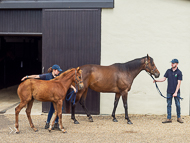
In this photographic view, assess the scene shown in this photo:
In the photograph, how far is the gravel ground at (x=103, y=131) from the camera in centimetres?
554

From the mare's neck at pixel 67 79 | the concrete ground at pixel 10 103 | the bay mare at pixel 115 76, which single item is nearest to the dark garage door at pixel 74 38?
the bay mare at pixel 115 76

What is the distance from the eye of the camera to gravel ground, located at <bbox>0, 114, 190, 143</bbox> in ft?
18.2

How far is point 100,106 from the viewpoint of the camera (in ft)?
26.6

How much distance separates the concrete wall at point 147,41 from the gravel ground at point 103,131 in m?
0.63

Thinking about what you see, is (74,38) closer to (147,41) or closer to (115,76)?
(115,76)

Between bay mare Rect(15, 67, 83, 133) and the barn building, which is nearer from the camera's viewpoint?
bay mare Rect(15, 67, 83, 133)

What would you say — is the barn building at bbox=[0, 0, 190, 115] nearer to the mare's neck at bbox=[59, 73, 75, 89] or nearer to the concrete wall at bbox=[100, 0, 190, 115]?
the concrete wall at bbox=[100, 0, 190, 115]

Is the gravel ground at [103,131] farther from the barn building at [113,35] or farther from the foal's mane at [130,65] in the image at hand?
the foal's mane at [130,65]

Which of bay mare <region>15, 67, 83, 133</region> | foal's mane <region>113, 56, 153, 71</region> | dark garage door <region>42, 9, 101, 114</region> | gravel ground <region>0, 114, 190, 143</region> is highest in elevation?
dark garage door <region>42, 9, 101, 114</region>

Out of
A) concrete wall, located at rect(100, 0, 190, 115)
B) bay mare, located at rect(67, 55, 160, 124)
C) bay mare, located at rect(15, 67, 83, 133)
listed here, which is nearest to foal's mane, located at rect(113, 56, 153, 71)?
bay mare, located at rect(67, 55, 160, 124)

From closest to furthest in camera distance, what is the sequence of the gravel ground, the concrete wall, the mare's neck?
1. the gravel ground
2. the mare's neck
3. the concrete wall

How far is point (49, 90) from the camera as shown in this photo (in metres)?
5.88

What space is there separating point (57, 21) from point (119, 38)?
196 cm

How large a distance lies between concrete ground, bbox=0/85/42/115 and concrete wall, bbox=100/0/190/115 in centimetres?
220
